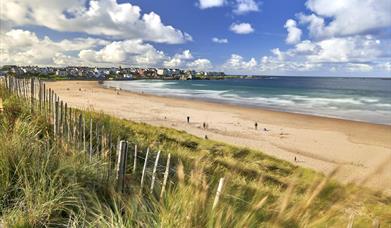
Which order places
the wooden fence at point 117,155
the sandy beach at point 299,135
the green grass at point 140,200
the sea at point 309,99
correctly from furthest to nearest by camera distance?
the sea at point 309,99
the sandy beach at point 299,135
the wooden fence at point 117,155
the green grass at point 140,200

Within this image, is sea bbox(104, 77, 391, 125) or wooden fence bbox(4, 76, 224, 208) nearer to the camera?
wooden fence bbox(4, 76, 224, 208)

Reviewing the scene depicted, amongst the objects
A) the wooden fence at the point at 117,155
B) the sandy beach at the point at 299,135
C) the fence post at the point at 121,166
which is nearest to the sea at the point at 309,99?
the sandy beach at the point at 299,135

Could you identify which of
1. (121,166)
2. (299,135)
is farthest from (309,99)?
(121,166)

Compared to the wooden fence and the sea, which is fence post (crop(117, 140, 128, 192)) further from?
the sea

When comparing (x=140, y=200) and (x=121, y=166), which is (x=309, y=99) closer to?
(x=121, y=166)

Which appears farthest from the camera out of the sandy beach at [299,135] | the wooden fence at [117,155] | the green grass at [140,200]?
the sandy beach at [299,135]

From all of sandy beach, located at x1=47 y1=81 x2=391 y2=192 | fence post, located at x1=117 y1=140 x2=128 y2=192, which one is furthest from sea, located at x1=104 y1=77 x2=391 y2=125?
fence post, located at x1=117 y1=140 x2=128 y2=192

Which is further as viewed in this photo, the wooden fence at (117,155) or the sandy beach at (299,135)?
the sandy beach at (299,135)

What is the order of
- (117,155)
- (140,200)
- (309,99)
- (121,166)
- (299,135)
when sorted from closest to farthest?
(140,200), (121,166), (117,155), (299,135), (309,99)

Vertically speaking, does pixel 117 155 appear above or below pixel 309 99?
above

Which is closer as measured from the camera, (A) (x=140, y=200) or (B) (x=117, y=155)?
(A) (x=140, y=200)

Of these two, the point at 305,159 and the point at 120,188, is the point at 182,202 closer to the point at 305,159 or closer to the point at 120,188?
the point at 120,188

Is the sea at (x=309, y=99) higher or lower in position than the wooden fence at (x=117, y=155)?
lower

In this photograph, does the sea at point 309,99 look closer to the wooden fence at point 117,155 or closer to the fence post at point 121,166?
the wooden fence at point 117,155
